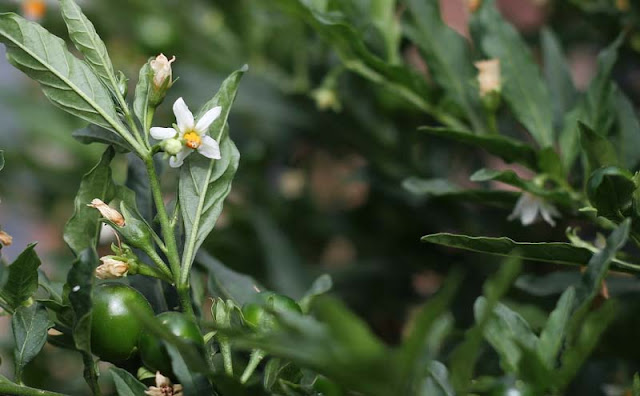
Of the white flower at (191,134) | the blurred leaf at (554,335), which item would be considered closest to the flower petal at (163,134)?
the white flower at (191,134)

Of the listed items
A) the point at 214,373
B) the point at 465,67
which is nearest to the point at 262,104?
the point at 465,67

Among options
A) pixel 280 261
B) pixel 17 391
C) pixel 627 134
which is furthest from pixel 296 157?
pixel 17 391

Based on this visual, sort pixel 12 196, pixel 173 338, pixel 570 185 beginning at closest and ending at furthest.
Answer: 1. pixel 173 338
2. pixel 570 185
3. pixel 12 196

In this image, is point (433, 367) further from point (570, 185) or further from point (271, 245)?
point (271, 245)

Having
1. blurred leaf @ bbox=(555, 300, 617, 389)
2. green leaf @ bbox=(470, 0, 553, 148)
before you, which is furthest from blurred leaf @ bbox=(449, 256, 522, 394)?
green leaf @ bbox=(470, 0, 553, 148)

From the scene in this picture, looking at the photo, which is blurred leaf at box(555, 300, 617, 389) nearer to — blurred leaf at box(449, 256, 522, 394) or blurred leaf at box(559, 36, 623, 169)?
blurred leaf at box(449, 256, 522, 394)

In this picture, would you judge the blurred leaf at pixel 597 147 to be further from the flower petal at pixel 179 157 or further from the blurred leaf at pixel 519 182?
the flower petal at pixel 179 157
